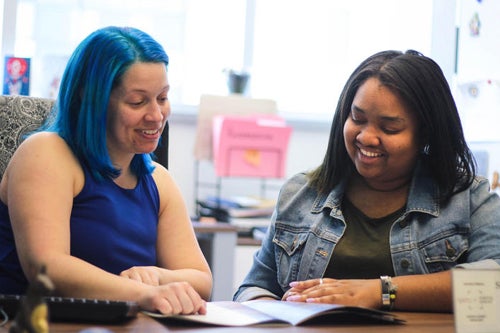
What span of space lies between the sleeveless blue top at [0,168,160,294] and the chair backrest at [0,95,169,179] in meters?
0.17

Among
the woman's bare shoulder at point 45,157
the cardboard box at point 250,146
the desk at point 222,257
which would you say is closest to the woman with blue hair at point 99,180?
the woman's bare shoulder at point 45,157

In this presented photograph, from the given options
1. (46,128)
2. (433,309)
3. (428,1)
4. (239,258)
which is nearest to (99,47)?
(46,128)

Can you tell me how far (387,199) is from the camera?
5.56 ft

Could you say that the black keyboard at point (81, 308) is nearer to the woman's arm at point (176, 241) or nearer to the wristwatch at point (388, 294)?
the woman's arm at point (176, 241)

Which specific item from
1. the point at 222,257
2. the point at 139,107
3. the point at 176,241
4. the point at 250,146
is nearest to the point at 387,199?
the point at 176,241

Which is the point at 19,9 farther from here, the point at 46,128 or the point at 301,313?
the point at 301,313

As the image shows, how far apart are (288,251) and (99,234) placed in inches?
16.8

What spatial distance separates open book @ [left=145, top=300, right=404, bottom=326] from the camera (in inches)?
46.1

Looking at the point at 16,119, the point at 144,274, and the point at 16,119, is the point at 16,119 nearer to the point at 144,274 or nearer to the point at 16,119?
the point at 16,119

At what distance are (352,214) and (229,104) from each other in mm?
2030

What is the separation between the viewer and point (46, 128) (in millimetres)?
1620

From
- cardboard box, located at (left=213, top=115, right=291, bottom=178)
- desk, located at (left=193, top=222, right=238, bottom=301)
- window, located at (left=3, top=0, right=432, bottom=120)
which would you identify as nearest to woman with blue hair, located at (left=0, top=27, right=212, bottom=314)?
desk, located at (left=193, top=222, right=238, bottom=301)

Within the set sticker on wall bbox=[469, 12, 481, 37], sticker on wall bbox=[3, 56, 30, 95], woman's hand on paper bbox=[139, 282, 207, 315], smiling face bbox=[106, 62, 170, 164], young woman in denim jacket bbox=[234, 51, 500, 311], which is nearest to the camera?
woman's hand on paper bbox=[139, 282, 207, 315]

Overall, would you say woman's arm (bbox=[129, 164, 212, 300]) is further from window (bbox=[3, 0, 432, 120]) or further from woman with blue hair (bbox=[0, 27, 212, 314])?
window (bbox=[3, 0, 432, 120])
